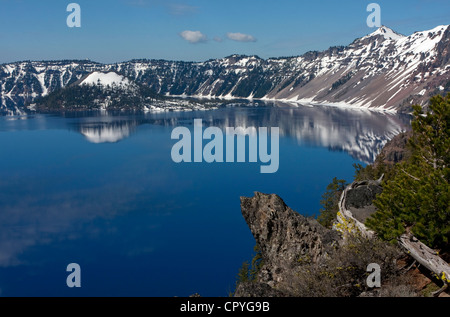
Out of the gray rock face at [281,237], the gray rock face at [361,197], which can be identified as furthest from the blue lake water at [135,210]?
the gray rock face at [361,197]

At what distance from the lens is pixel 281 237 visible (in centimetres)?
2316

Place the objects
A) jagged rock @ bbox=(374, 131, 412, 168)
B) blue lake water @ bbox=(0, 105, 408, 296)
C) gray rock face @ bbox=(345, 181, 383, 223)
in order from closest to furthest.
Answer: gray rock face @ bbox=(345, 181, 383, 223)
blue lake water @ bbox=(0, 105, 408, 296)
jagged rock @ bbox=(374, 131, 412, 168)

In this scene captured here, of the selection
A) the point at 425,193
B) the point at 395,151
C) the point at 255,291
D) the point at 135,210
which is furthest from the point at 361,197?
the point at 395,151

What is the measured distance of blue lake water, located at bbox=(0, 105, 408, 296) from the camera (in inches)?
1773

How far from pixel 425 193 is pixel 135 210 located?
5565 centimetres

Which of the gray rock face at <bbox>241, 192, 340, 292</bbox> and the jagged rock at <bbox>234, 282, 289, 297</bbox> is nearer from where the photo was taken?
the jagged rock at <bbox>234, 282, 289, 297</bbox>

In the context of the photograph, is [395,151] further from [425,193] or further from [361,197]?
[425,193]

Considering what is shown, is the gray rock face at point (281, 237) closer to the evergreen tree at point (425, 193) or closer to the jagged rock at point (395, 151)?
the evergreen tree at point (425, 193)

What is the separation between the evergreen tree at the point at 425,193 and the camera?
16.2m

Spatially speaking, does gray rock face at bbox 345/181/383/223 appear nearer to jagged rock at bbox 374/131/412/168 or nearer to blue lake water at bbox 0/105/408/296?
blue lake water at bbox 0/105/408/296

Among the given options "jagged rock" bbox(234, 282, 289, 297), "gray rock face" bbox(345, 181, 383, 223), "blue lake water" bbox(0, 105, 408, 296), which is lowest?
"blue lake water" bbox(0, 105, 408, 296)

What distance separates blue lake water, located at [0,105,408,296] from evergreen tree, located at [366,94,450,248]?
22.9 metres

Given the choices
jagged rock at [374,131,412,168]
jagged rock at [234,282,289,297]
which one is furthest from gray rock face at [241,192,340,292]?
jagged rock at [374,131,412,168]

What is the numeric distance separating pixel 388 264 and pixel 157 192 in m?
62.4
